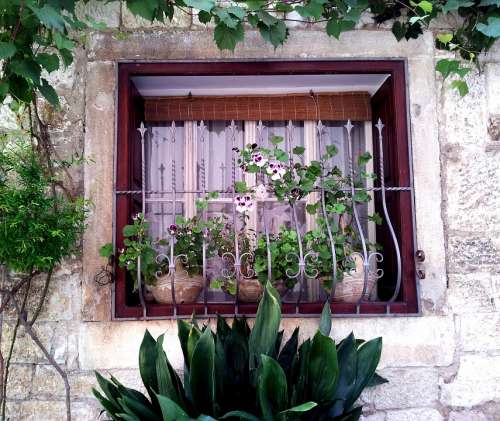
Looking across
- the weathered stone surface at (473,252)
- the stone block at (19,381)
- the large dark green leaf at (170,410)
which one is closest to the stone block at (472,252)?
the weathered stone surface at (473,252)

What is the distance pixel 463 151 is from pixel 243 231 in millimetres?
1126

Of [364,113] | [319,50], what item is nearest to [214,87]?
[319,50]

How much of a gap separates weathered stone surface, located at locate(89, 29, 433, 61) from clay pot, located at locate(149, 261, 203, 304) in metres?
1.04

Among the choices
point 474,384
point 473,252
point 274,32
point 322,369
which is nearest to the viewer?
point 322,369

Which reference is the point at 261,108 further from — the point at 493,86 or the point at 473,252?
the point at 473,252

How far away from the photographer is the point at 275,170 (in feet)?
8.40

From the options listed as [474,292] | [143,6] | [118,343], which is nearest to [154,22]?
[143,6]

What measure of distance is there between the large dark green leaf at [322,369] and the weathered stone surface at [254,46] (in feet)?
4.69

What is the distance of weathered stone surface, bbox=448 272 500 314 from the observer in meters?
2.58

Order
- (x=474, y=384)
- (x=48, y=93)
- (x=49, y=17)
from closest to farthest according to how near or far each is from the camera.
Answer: (x=49, y=17) → (x=48, y=93) → (x=474, y=384)

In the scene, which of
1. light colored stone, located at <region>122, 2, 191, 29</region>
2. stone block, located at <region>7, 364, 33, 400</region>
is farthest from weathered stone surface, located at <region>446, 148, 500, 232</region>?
stone block, located at <region>7, 364, 33, 400</region>

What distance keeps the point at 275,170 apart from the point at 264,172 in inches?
2.4

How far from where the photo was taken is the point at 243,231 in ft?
8.68

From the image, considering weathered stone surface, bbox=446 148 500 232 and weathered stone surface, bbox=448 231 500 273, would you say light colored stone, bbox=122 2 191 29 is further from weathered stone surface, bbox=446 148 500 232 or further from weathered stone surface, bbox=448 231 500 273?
weathered stone surface, bbox=448 231 500 273
